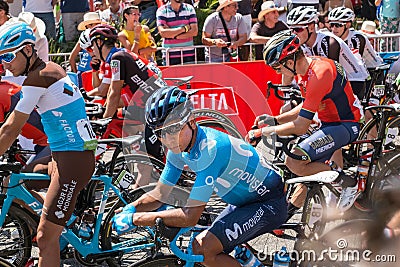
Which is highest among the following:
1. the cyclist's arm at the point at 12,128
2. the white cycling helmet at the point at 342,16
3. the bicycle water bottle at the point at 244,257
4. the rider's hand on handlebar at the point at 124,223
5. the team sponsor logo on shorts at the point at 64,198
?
the white cycling helmet at the point at 342,16

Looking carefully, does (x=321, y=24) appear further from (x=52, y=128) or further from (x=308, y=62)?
(x=52, y=128)

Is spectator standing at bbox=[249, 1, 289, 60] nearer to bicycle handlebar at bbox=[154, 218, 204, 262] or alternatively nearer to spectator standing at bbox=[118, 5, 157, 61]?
spectator standing at bbox=[118, 5, 157, 61]

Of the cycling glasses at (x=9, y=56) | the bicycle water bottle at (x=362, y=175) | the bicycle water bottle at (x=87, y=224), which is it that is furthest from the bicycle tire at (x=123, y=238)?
the bicycle water bottle at (x=362, y=175)

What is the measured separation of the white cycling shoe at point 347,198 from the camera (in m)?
6.64

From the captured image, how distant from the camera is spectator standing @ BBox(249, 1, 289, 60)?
37.6 ft

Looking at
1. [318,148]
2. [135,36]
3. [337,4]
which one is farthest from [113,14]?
[318,148]

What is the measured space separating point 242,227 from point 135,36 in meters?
6.93

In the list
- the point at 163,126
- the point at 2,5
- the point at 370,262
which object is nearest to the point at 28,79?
the point at 163,126

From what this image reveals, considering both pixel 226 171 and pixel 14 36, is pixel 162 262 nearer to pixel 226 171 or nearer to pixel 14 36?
pixel 226 171

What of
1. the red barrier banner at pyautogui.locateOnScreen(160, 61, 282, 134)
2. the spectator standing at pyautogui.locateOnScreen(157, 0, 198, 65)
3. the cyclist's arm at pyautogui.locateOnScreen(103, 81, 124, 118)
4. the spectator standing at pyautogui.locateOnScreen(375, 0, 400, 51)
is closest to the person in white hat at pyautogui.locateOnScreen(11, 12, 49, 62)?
the red barrier banner at pyautogui.locateOnScreen(160, 61, 282, 134)

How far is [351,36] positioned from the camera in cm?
991

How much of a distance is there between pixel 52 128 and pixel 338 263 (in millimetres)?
2376

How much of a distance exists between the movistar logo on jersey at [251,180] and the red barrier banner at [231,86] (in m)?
5.24

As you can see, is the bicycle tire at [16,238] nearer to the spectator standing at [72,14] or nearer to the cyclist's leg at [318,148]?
the cyclist's leg at [318,148]
